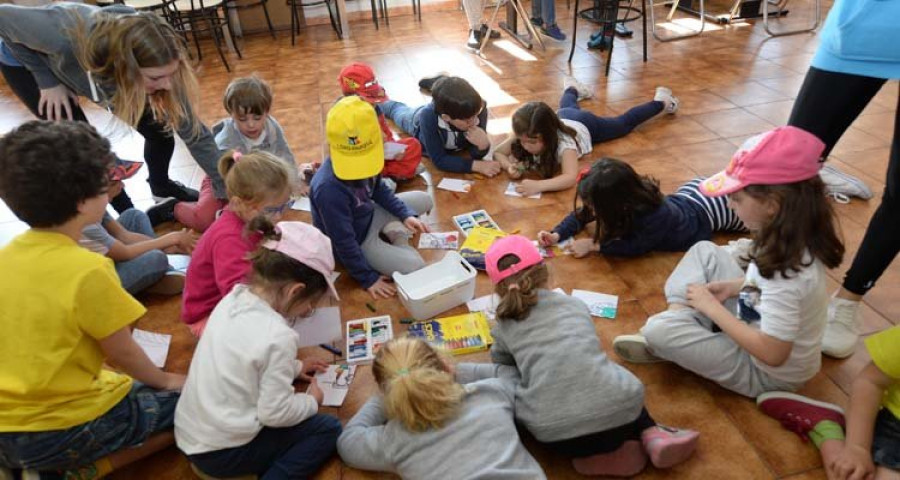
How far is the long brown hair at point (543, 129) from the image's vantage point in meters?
3.00

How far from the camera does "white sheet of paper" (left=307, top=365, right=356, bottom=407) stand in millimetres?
1973

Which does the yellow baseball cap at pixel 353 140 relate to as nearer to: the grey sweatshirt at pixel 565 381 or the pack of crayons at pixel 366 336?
the pack of crayons at pixel 366 336

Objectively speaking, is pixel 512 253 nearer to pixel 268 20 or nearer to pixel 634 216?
pixel 634 216

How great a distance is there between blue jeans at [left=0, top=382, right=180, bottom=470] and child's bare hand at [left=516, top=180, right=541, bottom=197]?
204 cm

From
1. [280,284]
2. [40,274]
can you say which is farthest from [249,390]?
[40,274]

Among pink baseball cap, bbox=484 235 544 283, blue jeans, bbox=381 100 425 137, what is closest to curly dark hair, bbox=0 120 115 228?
pink baseball cap, bbox=484 235 544 283

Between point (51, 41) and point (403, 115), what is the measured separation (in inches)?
83.0

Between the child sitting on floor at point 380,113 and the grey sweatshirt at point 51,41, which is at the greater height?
the grey sweatshirt at point 51,41

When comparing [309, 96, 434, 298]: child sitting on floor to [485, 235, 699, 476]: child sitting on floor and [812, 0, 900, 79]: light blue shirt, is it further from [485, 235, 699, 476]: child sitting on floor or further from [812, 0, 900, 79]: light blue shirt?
[812, 0, 900, 79]: light blue shirt

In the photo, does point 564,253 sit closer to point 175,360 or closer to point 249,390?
point 249,390

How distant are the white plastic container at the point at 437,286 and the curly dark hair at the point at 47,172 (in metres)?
1.19

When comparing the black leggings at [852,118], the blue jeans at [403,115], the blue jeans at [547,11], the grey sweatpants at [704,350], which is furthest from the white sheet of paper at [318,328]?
the blue jeans at [547,11]

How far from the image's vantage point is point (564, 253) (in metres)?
2.66

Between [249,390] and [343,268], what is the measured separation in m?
1.17
